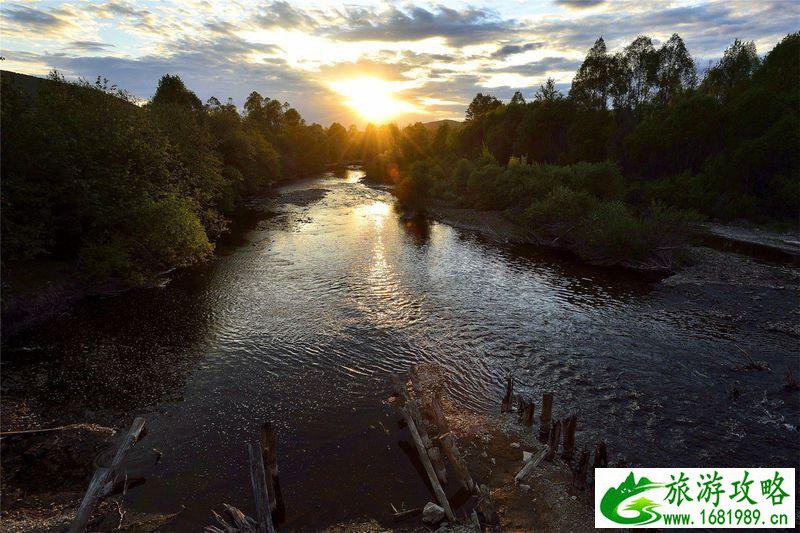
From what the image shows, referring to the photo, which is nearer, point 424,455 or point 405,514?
point 405,514

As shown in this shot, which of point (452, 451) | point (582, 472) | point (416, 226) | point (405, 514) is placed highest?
point (416, 226)

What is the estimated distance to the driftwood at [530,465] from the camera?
1423 centimetres

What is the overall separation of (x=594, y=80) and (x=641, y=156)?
2476 centimetres

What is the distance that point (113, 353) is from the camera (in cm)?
2247

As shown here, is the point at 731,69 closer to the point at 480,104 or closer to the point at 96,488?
the point at 480,104

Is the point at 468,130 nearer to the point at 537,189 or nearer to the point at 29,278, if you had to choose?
the point at 537,189

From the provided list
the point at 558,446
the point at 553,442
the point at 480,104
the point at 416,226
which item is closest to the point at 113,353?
the point at 553,442

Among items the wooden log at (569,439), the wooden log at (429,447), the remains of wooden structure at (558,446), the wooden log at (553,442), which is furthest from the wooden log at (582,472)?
the wooden log at (429,447)

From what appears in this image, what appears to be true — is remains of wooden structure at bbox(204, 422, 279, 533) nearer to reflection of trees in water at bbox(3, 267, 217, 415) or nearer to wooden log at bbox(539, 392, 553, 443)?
reflection of trees in water at bbox(3, 267, 217, 415)

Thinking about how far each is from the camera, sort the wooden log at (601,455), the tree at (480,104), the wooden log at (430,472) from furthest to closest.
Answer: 1. the tree at (480,104)
2. the wooden log at (601,455)
3. the wooden log at (430,472)

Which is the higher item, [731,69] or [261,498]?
[731,69]

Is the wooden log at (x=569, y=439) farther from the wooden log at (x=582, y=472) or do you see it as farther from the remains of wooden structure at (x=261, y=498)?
the remains of wooden structure at (x=261, y=498)

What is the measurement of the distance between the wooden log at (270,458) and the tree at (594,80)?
314ft

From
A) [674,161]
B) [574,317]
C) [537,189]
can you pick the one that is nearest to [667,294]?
[574,317]
